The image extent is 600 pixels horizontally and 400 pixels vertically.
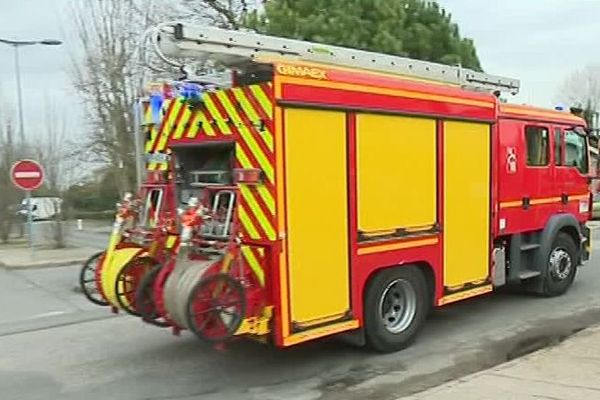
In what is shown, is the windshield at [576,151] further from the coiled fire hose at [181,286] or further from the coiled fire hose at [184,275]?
the coiled fire hose at [181,286]

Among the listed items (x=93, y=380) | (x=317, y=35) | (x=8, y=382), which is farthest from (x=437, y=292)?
(x=317, y=35)

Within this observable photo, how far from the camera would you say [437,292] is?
7555 millimetres

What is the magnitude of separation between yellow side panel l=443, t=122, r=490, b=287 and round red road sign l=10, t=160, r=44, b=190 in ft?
37.3

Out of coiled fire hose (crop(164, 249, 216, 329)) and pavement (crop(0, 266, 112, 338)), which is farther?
pavement (crop(0, 266, 112, 338))

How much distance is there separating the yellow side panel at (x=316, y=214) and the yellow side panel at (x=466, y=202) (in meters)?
1.64

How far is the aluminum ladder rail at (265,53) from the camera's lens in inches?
231

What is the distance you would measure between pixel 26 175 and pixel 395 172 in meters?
11.5

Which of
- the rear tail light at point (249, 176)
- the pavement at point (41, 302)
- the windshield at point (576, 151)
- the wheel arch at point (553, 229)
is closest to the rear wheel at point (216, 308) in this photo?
the rear tail light at point (249, 176)

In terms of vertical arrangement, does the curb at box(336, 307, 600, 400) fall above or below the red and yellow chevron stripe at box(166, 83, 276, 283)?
below

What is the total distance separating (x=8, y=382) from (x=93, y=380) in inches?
32.0

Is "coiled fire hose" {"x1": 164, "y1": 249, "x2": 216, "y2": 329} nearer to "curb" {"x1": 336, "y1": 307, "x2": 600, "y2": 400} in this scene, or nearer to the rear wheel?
the rear wheel

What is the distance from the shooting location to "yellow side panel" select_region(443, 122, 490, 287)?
761cm

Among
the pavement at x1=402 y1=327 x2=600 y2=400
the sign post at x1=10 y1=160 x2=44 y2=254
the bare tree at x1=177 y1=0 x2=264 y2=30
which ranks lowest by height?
the pavement at x1=402 y1=327 x2=600 y2=400

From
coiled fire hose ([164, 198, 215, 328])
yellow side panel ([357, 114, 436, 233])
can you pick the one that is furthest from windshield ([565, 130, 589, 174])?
coiled fire hose ([164, 198, 215, 328])
